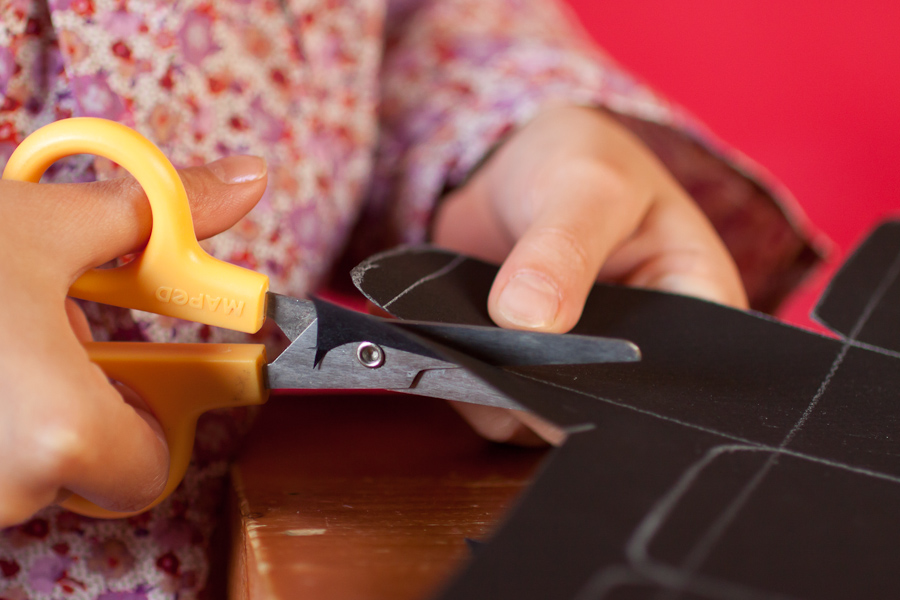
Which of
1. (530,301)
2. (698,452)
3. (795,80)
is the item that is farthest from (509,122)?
(795,80)

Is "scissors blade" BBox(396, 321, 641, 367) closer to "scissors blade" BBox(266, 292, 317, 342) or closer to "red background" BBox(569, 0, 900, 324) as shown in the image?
"scissors blade" BBox(266, 292, 317, 342)

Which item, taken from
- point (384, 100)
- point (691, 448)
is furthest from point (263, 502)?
point (384, 100)

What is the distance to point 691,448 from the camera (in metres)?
0.29

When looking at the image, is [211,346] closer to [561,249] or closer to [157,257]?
[157,257]

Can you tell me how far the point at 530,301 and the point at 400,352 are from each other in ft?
0.28

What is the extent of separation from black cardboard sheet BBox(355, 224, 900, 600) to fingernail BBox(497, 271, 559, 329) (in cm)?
2

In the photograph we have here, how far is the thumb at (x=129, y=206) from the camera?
0.30 metres

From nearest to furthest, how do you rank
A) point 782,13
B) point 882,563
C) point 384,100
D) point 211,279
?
point 882,563 → point 211,279 → point 384,100 → point 782,13

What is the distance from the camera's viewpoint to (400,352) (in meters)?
0.34

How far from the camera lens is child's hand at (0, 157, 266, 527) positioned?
252 mm

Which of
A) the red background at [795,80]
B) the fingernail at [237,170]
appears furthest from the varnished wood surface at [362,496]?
the red background at [795,80]

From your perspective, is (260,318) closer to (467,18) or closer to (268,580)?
(268,580)

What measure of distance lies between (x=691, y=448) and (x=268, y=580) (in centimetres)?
18

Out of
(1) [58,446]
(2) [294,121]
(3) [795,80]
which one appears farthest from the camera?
(3) [795,80]
